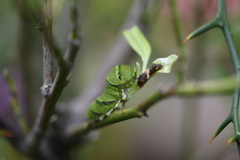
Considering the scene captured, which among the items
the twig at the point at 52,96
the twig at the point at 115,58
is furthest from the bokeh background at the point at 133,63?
the twig at the point at 52,96

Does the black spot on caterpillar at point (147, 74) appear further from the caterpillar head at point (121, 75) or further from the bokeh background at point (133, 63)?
the bokeh background at point (133, 63)

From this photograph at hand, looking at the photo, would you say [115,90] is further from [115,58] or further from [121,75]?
[115,58]

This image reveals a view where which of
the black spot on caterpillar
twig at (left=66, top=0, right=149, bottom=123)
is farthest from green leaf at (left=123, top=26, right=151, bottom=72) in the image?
twig at (left=66, top=0, right=149, bottom=123)

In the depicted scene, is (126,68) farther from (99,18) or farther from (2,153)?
(99,18)

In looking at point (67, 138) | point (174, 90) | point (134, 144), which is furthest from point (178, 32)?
point (134, 144)

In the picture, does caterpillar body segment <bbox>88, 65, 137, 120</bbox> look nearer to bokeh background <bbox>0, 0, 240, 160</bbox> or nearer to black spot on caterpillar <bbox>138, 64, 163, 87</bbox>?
black spot on caterpillar <bbox>138, 64, 163, 87</bbox>

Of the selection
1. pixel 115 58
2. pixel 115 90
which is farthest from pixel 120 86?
pixel 115 58
